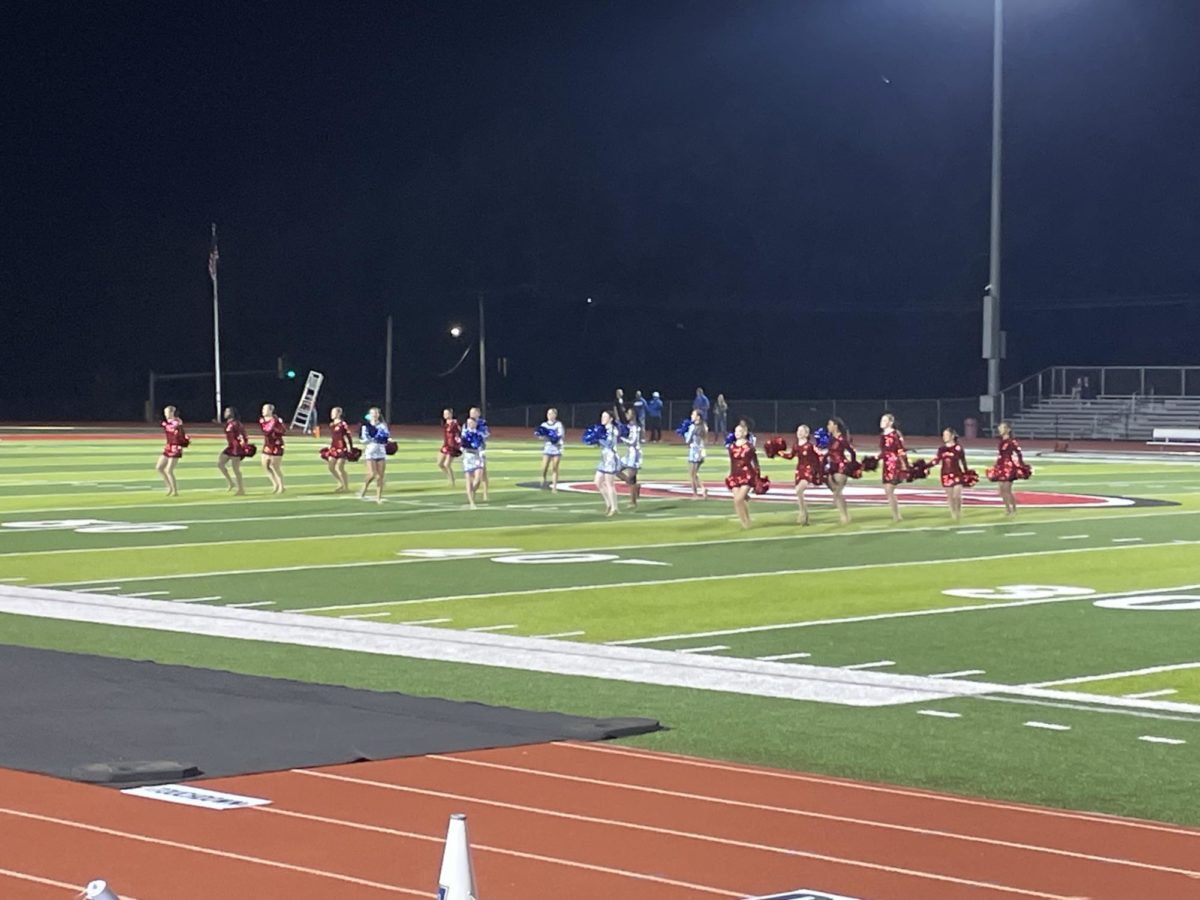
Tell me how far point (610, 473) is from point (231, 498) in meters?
6.17

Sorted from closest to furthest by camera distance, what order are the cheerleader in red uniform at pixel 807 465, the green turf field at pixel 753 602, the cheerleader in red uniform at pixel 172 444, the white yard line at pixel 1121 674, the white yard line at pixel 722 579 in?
the green turf field at pixel 753 602
the white yard line at pixel 1121 674
the white yard line at pixel 722 579
the cheerleader in red uniform at pixel 807 465
the cheerleader in red uniform at pixel 172 444

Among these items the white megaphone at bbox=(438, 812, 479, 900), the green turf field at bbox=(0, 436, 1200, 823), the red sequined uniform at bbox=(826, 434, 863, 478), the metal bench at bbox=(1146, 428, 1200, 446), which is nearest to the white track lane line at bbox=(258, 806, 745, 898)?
the white megaphone at bbox=(438, 812, 479, 900)

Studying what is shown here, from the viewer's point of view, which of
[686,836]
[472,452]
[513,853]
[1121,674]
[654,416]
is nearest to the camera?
[513,853]

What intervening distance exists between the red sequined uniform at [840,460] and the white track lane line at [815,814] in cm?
1566

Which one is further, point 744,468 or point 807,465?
point 807,465

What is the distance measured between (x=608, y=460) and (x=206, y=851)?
1881cm

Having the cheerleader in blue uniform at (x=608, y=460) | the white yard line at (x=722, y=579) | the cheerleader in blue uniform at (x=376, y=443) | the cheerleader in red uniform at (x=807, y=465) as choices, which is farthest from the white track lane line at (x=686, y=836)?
the cheerleader in blue uniform at (x=376, y=443)

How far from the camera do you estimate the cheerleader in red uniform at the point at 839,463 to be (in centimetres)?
2409

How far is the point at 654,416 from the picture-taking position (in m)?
59.1

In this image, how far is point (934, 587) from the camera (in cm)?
1697

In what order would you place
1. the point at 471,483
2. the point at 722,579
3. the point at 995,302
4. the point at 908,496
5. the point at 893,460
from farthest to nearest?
the point at 995,302 → the point at 908,496 → the point at 471,483 → the point at 893,460 → the point at 722,579

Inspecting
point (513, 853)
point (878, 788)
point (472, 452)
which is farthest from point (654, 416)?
point (513, 853)

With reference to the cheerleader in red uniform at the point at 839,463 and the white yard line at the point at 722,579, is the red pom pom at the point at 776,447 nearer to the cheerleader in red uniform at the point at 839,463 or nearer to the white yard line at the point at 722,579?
the cheerleader in red uniform at the point at 839,463

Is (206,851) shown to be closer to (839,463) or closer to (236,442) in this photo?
(839,463)
